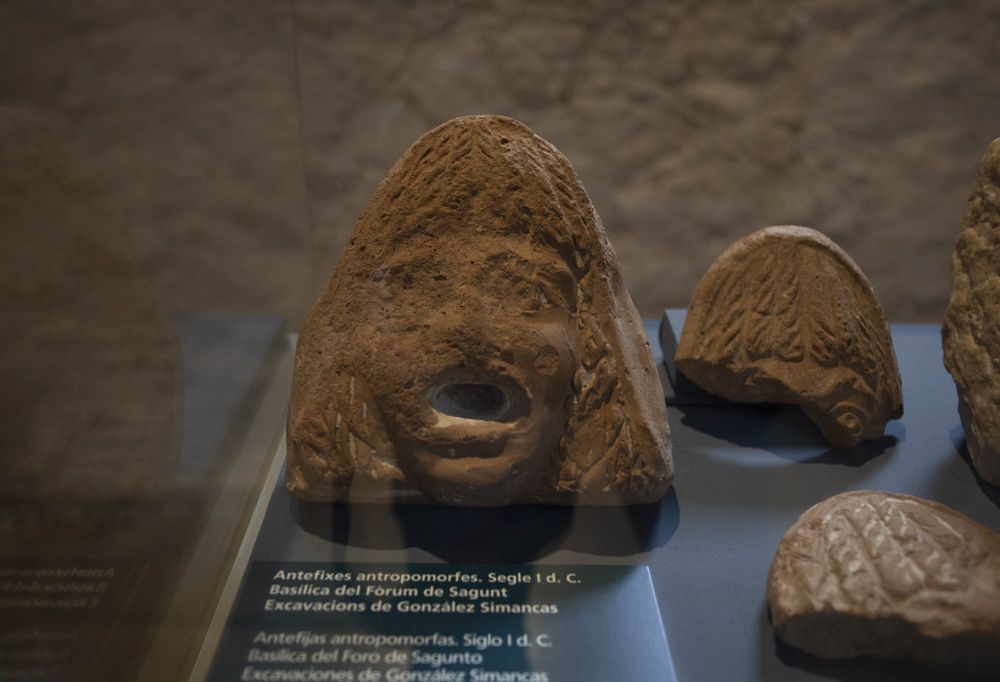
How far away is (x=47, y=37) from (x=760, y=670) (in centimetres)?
144

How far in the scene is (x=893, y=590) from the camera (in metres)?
1.45

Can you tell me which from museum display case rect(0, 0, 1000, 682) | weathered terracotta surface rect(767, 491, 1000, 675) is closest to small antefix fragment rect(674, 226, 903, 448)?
museum display case rect(0, 0, 1000, 682)

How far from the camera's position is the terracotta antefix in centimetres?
170

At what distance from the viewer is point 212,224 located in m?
2.03

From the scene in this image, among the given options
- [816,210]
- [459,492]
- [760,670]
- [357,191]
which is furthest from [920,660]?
[357,191]

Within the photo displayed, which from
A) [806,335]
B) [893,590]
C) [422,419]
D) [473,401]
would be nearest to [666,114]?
[806,335]

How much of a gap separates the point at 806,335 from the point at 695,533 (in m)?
0.55

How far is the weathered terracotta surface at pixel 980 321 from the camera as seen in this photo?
1.88 metres

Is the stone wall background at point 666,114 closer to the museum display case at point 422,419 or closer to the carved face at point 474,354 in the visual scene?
the museum display case at point 422,419

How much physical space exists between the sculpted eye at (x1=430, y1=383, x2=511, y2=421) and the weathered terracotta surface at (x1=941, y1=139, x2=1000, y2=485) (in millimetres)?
1006

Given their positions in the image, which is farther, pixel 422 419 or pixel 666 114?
pixel 666 114

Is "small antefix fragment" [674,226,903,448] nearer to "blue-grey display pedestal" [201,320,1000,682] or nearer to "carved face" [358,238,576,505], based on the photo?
"blue-grey display pedestal" [201,320,1000,682]

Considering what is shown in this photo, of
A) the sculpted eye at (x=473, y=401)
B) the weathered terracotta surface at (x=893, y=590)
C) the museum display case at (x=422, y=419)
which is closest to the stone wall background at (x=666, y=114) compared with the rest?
the museum display case at (x=422, y=419)

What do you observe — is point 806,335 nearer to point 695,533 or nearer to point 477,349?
point 695,533
